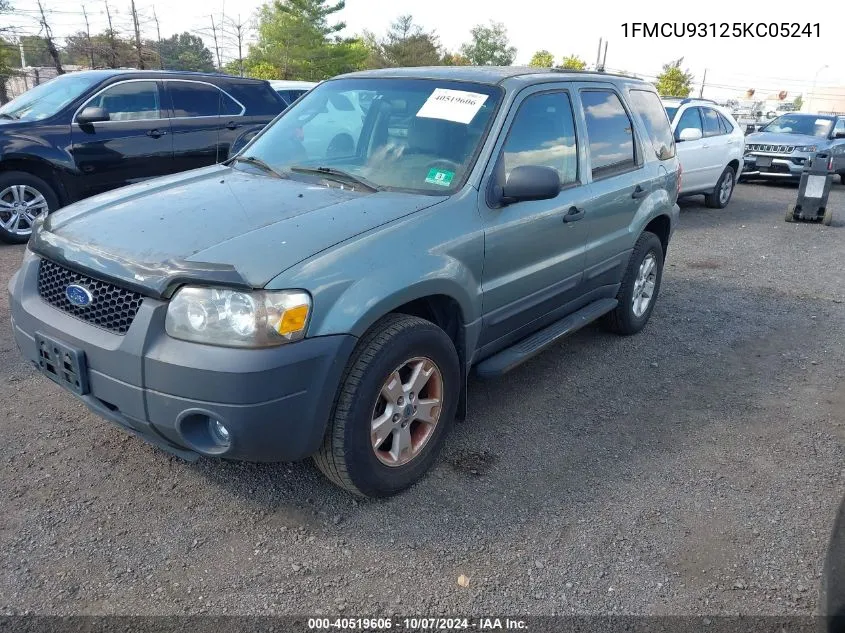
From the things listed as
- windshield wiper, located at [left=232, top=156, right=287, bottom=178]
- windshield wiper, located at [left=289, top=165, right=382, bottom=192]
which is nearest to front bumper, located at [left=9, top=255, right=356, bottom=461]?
windshield wiper, located at [left=289, top=165, right=382, bottom=192]

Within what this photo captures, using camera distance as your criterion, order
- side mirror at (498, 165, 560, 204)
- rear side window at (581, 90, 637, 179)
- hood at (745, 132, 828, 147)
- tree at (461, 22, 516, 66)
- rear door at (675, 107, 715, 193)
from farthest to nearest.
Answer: tree at (461, 22, 516, 66) → hood at (745, 132, 828, 147) → rear door at (675, 107, 715, 193) → rear side window at (581, 90, 637, 179) → side mirror at (498, 165, 560, 204)

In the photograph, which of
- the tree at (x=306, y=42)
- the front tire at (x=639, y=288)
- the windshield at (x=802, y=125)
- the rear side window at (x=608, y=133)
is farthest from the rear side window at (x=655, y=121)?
the tree at (x=306, y=42)

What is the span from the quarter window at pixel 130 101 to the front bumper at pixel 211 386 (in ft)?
18.3

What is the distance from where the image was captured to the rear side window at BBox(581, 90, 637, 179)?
423 cm

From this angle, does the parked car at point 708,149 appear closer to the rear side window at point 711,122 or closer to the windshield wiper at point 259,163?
the rear side window at point 711,122

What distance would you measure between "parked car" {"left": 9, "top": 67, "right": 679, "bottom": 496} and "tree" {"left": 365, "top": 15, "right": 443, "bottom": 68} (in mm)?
50503

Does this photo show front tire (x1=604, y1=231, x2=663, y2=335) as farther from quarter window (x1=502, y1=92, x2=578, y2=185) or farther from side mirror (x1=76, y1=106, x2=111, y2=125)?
side mirror (x1=76, y1=106, x2=111, y2=125)

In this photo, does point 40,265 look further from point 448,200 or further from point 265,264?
point 448,200

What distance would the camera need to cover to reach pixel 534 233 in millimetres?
3609

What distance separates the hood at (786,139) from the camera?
13.8 metres

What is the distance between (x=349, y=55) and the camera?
46938 millimetres

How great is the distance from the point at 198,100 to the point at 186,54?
49.1 meters

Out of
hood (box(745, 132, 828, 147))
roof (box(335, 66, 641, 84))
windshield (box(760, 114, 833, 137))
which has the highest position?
roof (box(335, 66, 641, 84))

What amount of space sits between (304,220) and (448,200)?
698 millimetres
